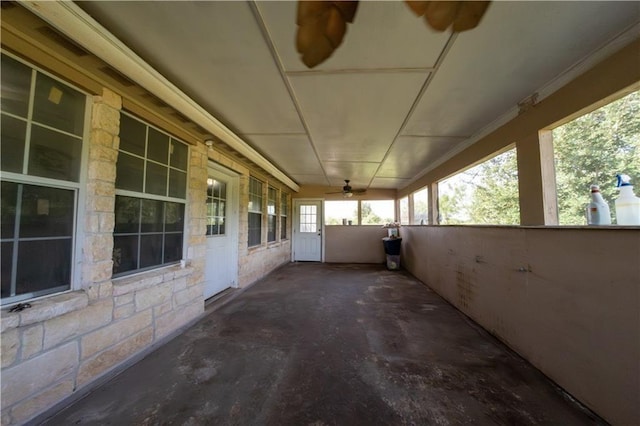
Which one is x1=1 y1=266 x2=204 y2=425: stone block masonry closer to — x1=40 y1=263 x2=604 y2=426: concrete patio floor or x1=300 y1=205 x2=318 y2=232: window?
x1=40 y1=263 x2=604 y2=426: concrete patio floor

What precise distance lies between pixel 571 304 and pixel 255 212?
15.2 ft

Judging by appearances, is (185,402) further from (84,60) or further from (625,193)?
(625,193)

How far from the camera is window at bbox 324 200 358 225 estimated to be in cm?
751

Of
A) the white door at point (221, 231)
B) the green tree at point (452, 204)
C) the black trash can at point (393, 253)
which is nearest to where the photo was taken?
the white door at point (221, 231)

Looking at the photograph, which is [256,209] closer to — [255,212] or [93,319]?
[255,212]

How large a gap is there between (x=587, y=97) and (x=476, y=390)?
230cm

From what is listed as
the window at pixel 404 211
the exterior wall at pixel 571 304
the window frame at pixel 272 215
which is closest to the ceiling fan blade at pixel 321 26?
the exterior wall at pixel 571 304

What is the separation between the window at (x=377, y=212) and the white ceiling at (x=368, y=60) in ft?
14.6

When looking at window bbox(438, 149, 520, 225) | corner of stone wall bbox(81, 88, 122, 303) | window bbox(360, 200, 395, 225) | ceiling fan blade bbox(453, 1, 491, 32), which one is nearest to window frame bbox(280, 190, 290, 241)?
window bbox(360, 200, 395, 225)

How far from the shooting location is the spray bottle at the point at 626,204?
4.81ft

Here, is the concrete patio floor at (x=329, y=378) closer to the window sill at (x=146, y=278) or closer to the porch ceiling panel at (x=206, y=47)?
the window sill at (x=146, y=278)

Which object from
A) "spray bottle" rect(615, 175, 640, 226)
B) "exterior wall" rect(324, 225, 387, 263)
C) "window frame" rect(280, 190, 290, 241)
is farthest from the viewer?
"exterior wall" rect(324, 225, 387, 263)

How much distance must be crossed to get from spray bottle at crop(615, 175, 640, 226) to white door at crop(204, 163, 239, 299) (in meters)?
4.09

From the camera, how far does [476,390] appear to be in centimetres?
172
